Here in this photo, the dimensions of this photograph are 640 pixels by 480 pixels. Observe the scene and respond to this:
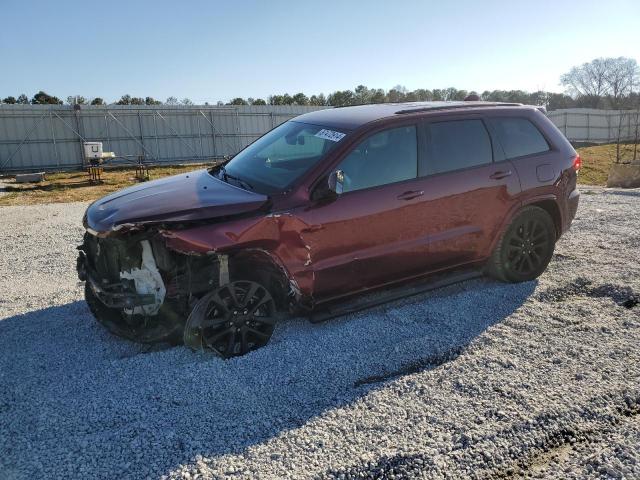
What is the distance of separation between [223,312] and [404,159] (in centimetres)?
206

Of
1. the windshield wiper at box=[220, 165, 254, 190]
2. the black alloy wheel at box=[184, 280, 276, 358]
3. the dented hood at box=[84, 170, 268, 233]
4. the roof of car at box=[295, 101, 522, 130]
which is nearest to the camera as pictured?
the dented hood at box=[84, 170, 268, 233]

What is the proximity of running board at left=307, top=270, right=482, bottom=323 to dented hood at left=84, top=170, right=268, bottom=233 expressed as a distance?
41.1 inches

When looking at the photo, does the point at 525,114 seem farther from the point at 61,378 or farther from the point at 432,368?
the point at 61,378

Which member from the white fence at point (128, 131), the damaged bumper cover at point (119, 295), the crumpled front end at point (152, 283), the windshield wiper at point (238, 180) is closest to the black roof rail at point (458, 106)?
the windshield wiper at point (238, 180)

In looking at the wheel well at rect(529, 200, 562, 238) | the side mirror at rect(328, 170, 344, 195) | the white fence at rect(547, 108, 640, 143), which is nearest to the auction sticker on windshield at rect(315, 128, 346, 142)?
the side mirror at rect(328, 170, 344, 195)

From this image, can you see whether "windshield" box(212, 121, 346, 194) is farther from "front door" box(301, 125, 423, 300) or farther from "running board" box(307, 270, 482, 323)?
"running board" box(307, 270, 482, 323)

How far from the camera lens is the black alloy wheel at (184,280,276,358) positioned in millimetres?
3741

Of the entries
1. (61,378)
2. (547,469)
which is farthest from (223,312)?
(547,469)

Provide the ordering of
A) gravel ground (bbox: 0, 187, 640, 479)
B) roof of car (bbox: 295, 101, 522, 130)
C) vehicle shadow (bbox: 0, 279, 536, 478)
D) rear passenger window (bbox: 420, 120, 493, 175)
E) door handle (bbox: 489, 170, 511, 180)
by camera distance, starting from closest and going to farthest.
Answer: gravel ground (bbox: 0, 187, 640, 479), vehicle shadow (bbox: 0, 279, 536, 478), roof of car (bbox: 295, 101, 522, 130), rear passenger window (bbox: 420, 120, 493, 175), door handle (bbox: 489, 170, 511, 180)

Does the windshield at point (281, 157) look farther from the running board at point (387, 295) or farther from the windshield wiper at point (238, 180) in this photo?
the running board at point (387, 295)

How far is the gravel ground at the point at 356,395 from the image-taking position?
2709 millimetres

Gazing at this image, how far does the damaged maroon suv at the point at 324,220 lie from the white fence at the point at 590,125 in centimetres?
4224

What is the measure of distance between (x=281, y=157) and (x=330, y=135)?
1.75 ft

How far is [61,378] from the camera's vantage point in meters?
3.58
